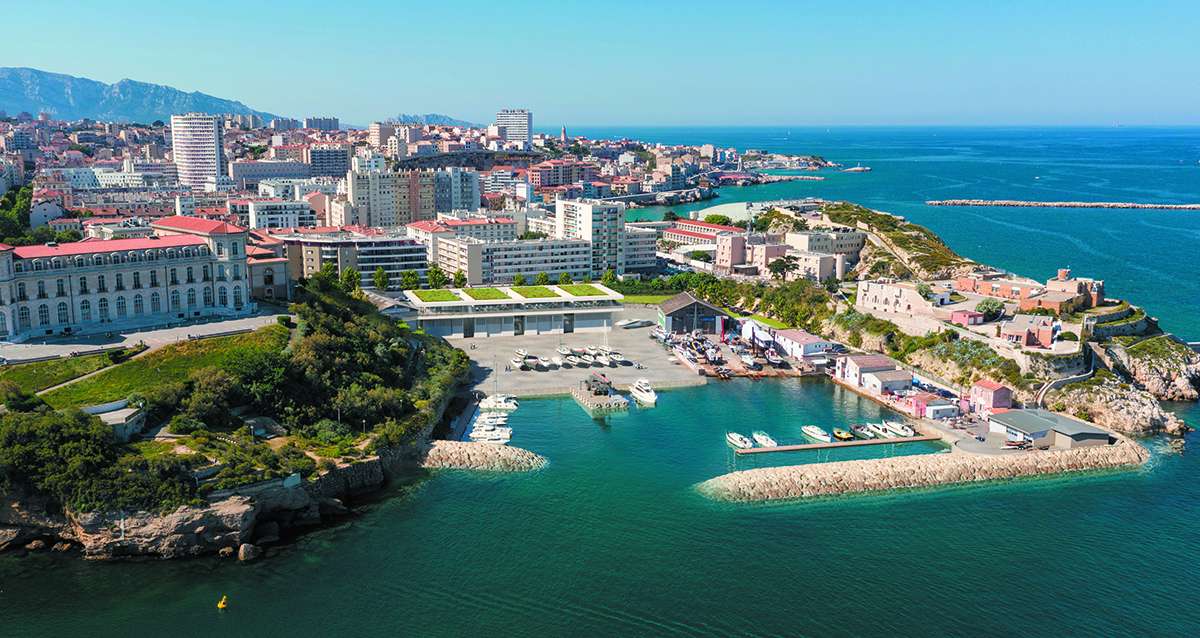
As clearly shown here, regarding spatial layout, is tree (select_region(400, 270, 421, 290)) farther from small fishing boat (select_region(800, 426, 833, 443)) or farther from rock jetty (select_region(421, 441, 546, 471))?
small fishing boat (select_region(800, 426, 833, 443))

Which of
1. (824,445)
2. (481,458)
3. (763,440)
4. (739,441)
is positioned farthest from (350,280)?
(824,445)

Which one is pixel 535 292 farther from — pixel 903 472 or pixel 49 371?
pixel 903 472

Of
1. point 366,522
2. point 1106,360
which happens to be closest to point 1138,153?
point 1106,360

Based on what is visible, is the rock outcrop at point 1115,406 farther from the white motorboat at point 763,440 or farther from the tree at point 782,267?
the tree at point 782,267

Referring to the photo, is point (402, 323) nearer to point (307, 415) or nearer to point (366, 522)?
point (307, 415)

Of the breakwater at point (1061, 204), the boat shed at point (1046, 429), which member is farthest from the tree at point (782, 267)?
the breakwater at point (1061, 204)

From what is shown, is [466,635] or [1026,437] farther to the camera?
[1026,437]
